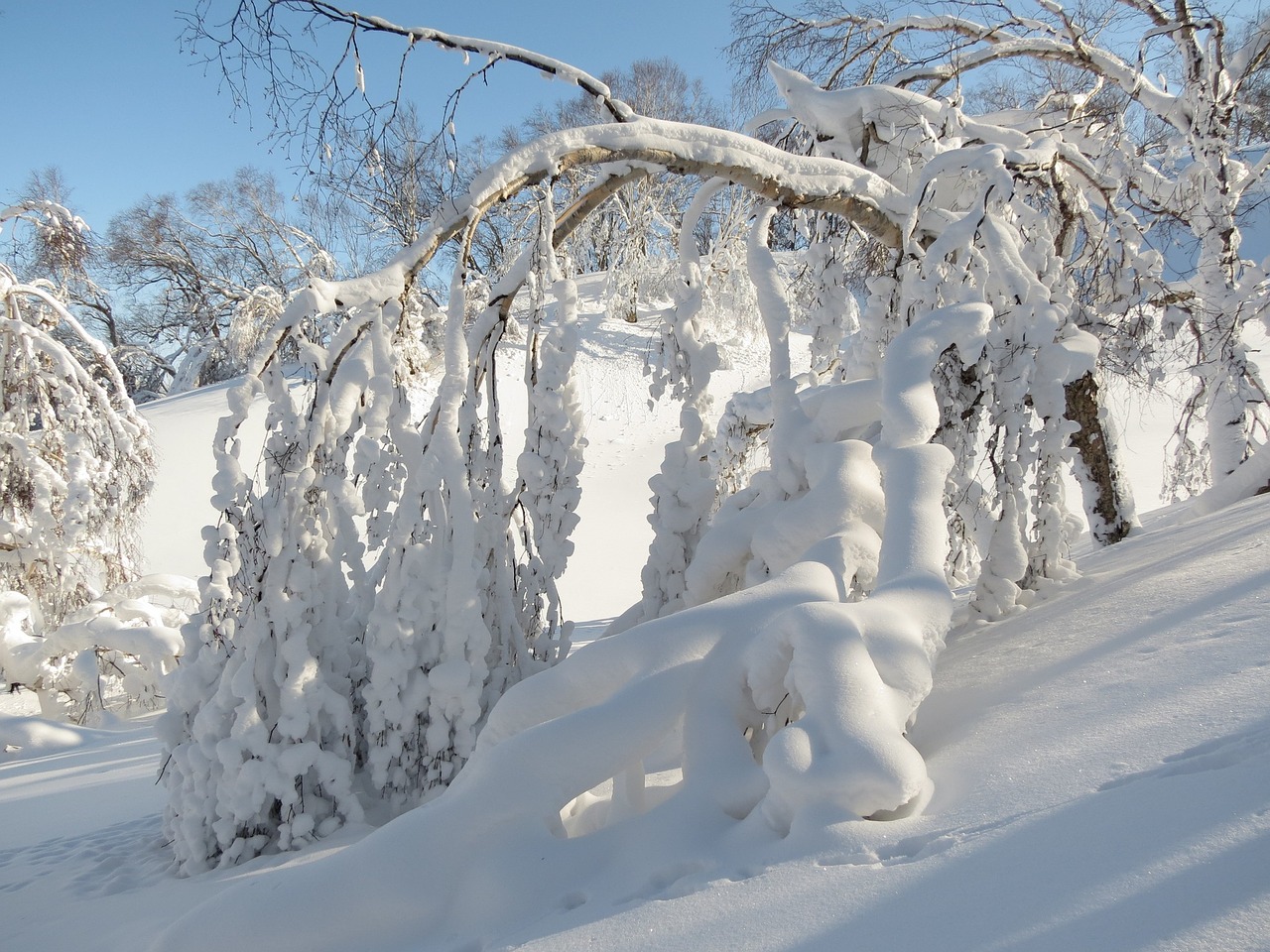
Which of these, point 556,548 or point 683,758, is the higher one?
Answer: point 556,548

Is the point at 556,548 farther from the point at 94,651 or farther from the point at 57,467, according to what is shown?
the point at 57,467

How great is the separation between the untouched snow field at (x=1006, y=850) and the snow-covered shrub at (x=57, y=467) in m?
4.58

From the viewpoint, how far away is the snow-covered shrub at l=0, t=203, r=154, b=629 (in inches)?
288

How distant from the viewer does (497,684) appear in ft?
11.3

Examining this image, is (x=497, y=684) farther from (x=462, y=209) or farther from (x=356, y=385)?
(x=462, y=209)

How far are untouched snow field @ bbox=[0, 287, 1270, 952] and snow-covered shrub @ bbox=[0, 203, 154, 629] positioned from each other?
15.0 ft

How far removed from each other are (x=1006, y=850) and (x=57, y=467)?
30.0ft

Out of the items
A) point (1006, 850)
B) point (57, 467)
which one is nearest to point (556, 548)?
point (1006, 850)

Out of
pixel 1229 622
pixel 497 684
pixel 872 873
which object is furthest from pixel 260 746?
pixel 1229 622

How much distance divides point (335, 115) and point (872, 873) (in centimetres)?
371

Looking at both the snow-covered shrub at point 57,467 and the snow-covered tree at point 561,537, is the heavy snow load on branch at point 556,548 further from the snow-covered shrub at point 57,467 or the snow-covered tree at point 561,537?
the snow-covered shrub at point 57,467

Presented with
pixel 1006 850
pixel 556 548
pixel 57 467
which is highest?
pixel 57 467

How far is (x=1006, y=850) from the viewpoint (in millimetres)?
1410

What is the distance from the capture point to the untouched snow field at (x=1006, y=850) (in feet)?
4.00
